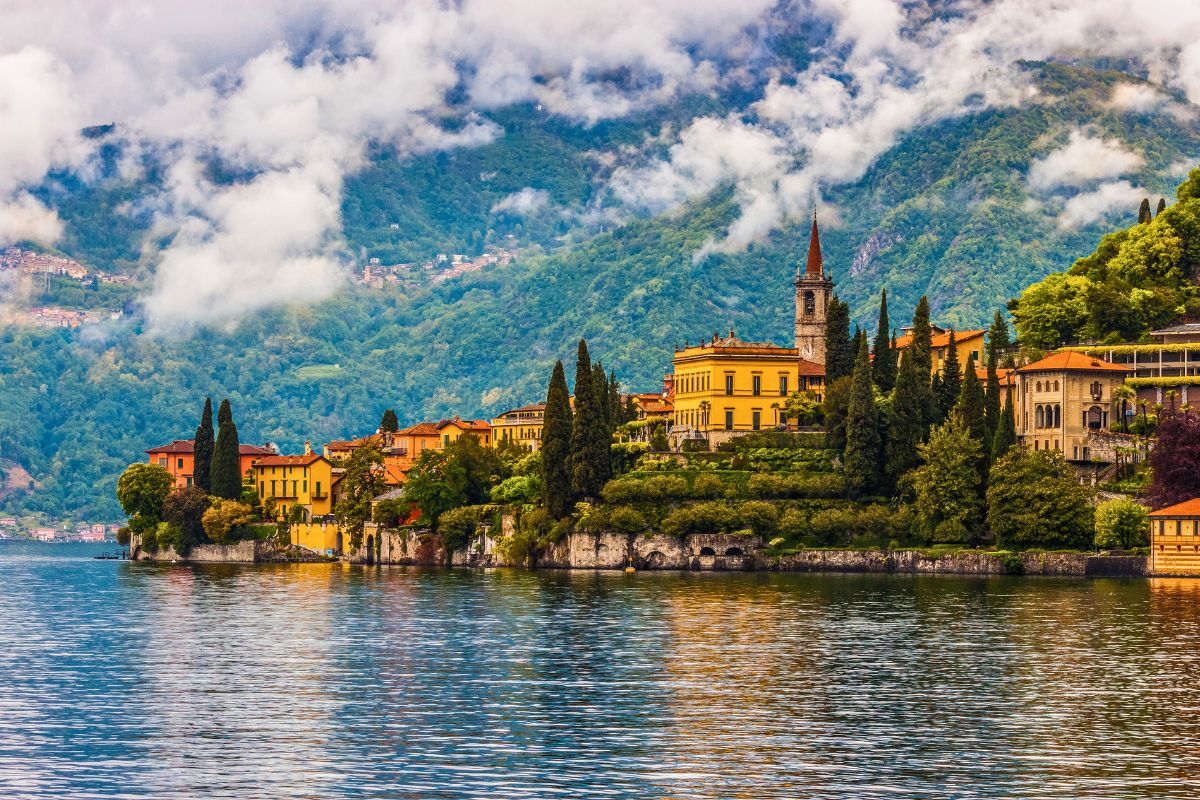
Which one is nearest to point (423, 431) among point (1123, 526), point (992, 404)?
point (992, 404)

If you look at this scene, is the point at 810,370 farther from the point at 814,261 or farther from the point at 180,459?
the point at 180,459

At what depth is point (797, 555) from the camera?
123188mm

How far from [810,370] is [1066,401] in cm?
2146

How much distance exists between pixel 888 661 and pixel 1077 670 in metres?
6.41

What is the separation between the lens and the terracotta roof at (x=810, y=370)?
145m

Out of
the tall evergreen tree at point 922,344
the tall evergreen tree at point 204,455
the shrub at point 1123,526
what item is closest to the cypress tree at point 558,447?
the tall evergreen tree at point 922,344

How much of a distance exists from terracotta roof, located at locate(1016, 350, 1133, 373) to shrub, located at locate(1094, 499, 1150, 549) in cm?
1767

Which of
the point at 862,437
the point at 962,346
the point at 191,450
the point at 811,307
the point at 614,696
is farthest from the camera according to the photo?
the point at 191,450

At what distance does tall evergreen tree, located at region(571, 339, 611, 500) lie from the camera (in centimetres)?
12762

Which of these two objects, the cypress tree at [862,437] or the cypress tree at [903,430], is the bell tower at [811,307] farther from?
the cypress tree at [903,430]

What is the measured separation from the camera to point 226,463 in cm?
16200

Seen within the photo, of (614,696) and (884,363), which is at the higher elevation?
(884,363)

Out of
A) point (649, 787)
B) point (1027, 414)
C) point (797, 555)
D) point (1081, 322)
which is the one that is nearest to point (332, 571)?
point (797, 555)

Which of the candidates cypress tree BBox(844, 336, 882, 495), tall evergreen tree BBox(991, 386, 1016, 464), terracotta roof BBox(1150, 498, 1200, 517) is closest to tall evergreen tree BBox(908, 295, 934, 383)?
cypress tree BBox(844, 336, 882, 495)
